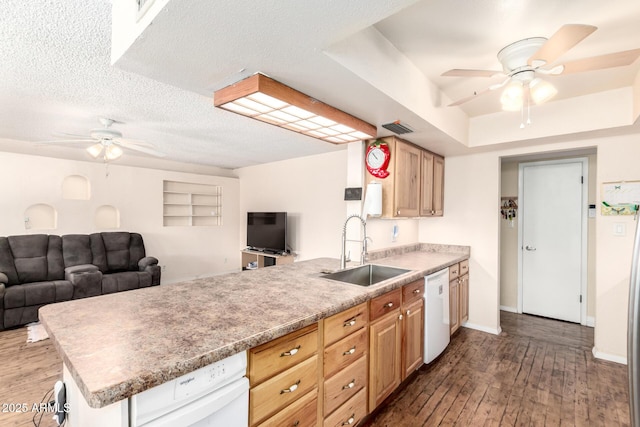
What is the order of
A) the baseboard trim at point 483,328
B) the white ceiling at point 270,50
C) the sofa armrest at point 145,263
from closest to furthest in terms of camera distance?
the white ceiling at point 270,50
the baseboard trim at point 483,328
the sofa armrest at point 145,263

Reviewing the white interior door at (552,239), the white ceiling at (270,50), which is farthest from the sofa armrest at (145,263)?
the white interior door at (552,239)

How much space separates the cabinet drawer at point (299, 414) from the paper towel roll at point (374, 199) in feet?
5.24

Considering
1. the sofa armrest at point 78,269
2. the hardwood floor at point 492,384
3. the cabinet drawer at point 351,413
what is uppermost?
the sofa armrest at point 78,269

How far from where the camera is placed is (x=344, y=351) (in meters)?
1.66

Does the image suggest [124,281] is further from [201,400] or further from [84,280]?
[201,400]

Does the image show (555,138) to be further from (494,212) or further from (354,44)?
(354,44)

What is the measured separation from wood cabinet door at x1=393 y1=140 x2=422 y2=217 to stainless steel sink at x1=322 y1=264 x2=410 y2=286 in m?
0.53

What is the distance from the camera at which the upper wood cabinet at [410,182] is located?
2.76 m

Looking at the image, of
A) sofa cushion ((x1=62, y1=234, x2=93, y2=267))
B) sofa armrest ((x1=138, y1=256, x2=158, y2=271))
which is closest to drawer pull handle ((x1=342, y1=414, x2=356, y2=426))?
sofa armrest ((x1=138, y1=256, x2=158, y2=271))

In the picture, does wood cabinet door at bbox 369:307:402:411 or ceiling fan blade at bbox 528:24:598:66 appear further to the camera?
wood cabinet door at bbox 369:307:402:411

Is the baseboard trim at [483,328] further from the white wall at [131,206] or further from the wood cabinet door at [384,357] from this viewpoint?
the white wall at [131,206]

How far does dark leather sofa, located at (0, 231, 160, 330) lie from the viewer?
11.4 feet

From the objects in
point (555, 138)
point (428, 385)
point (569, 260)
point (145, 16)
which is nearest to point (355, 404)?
point (428, 385)

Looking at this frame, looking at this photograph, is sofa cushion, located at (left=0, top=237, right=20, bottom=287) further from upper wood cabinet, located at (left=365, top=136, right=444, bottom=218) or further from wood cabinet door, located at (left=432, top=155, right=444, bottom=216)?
wood cabinet door, located at (left=432, top=155, right=444, bottom=216)
